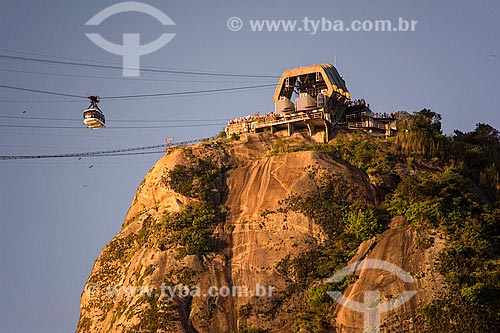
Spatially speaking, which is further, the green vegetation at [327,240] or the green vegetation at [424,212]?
the green vegetation at [327,240]

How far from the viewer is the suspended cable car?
75312 mm

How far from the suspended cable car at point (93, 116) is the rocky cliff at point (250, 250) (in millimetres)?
9082

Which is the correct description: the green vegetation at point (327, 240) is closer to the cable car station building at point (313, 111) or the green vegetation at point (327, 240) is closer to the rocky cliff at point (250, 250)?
the rocky cliff at point (250, 250)

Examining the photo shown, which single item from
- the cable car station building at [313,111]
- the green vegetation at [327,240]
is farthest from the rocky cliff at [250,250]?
the cable car station building at [313,111]

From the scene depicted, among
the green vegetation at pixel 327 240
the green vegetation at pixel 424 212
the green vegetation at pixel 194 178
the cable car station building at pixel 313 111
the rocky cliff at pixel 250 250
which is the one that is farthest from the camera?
the cable car station building at pixel 313 111

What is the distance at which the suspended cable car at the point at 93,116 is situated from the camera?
7531 centimetres

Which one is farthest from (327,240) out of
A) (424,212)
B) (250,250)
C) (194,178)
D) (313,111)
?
(313,111)

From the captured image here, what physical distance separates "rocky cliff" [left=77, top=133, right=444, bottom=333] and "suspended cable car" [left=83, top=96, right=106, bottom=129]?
9082 mm

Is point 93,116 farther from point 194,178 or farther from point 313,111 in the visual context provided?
point 313,111

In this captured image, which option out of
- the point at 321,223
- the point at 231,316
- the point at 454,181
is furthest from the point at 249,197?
the point at 454,181

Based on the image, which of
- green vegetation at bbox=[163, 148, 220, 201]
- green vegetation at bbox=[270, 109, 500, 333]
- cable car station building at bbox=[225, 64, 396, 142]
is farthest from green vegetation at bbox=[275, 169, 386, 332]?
cable car station building at bbox=[225, 64, 396, 142]

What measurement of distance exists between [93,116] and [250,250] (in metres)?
17.1

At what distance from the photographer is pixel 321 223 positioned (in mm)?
76188

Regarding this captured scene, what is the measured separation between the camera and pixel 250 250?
75.7 metres
